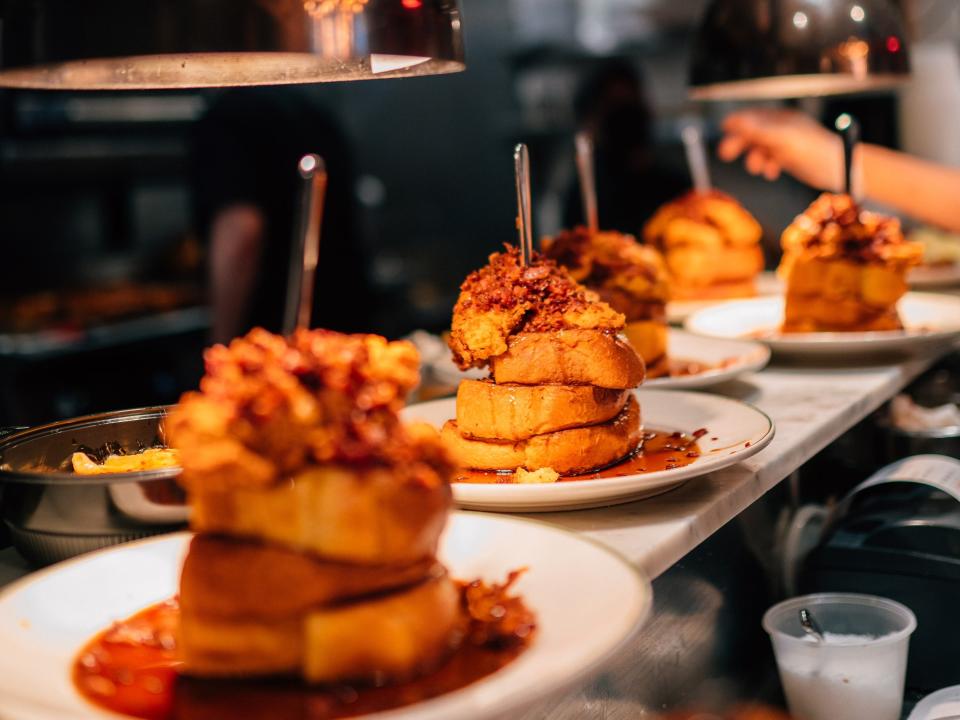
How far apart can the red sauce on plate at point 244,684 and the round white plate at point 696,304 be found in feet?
7.14

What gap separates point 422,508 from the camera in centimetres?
103

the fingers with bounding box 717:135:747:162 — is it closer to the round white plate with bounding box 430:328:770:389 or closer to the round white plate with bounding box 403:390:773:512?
the round white plate with bounding box 430:328:770:389

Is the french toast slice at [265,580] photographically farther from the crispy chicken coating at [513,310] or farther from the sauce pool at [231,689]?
the crispy chicken coating at [513,310]

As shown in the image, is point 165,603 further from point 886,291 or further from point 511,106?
point 511,106

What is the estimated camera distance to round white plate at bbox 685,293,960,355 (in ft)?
8.47

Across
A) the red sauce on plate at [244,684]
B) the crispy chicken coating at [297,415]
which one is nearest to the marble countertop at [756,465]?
the red sauce on plate at [244,684]

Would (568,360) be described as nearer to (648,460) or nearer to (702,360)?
(648,460)

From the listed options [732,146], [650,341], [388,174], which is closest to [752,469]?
[650,341]

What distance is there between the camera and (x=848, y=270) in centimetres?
275

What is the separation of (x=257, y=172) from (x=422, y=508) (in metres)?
2.96

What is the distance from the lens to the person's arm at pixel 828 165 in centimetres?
395

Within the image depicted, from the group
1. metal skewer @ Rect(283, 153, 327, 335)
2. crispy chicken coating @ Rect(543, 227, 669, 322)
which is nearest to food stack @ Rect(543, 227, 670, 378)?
crispy chicken coating @ Rect(543, 227, 669, 322)

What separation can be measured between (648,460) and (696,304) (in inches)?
69.7

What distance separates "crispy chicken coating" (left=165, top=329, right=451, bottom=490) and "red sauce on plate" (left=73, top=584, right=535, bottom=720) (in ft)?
0.54
